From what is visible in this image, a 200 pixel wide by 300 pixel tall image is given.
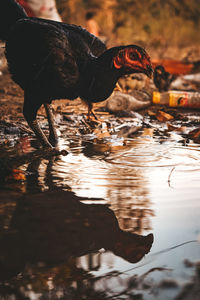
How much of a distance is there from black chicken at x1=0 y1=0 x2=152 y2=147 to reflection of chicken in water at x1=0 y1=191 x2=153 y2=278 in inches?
37.8

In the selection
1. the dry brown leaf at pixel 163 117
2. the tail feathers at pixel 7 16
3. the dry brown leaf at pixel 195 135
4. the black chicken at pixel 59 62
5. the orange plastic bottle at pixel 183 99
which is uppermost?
the tail feathers at pixel 7 16

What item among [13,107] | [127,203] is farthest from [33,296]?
[13,107]

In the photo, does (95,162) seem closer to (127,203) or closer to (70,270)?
(127,203)

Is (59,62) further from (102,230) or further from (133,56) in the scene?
(102,230)

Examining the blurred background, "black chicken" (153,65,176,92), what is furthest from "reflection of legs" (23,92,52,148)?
the blurred background

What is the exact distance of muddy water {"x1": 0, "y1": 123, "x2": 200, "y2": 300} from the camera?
1.01m

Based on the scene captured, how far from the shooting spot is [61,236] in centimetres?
129

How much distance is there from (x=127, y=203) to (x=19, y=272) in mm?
653


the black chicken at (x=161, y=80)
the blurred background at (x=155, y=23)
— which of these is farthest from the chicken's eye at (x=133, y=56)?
the blurred background at (x=155, y=23)

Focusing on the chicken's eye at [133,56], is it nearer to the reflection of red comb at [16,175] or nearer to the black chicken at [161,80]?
the reflection of red comb at [16,175]

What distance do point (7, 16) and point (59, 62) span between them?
60cm

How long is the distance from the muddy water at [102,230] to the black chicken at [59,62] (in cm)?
45

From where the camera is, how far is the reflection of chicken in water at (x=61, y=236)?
1157mm

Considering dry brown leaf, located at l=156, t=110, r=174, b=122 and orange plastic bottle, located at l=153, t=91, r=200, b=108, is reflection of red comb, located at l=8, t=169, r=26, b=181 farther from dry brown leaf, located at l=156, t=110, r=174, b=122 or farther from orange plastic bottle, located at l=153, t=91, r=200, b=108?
orange plastic bottle, located at l=153, t=91, r=200, b=108
